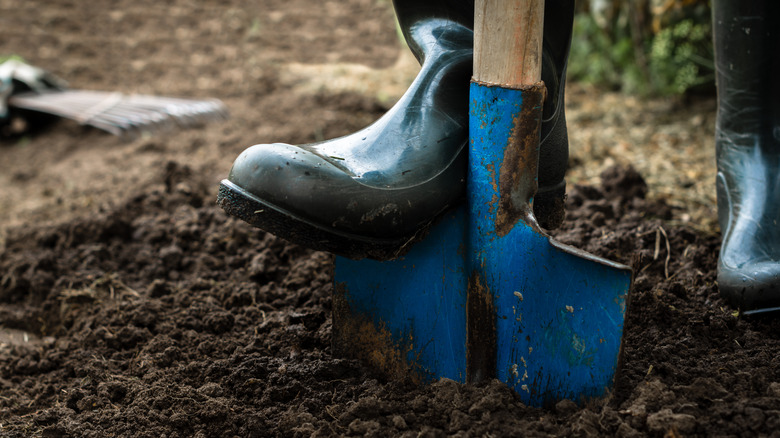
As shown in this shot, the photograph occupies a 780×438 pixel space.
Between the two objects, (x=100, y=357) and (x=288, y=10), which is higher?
(x=288, y=10)

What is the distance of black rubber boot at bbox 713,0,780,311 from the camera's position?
4.71ft

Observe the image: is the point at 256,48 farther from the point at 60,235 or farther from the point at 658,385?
the point at 658,385

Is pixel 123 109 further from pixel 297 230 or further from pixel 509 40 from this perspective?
pixel 509 40

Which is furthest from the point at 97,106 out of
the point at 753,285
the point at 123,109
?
the point at 753,285

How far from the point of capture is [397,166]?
1188 millimetres

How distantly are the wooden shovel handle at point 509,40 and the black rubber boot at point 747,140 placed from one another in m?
0.65

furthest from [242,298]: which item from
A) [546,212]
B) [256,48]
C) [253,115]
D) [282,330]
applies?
[256,48]

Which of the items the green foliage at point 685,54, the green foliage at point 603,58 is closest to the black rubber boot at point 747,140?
the green foliage at point 685,54

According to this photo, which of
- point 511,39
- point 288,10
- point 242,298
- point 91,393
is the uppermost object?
point 288,10

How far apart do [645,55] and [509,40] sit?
2.97m

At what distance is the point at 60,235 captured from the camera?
7.34 feet

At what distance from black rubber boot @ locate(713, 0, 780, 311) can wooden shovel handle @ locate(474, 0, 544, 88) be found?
2.15 ft

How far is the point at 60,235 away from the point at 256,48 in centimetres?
349

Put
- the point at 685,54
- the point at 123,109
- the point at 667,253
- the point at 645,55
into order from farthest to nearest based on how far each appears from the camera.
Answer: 1. the point at 123,109
2. the point at 645,55
3. the point at 685,54
4. the point at 667,253
